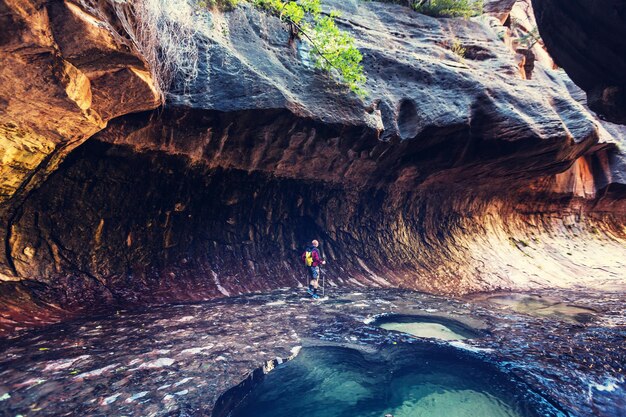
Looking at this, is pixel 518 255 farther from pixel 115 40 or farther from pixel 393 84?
pixel 115 40

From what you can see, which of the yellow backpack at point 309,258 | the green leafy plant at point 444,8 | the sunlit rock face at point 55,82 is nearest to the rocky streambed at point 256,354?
the yellow backpack at point 309,258

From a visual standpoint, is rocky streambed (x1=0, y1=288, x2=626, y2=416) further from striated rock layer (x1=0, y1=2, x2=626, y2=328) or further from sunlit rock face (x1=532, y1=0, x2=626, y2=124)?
sunlit rock face (x1=532, y1=0, x2=626, y2=124)

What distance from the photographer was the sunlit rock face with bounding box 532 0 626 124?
6543mm

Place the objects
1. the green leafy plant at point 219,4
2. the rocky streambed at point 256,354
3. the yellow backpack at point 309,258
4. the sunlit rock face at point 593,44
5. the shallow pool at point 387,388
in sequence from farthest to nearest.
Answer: the yellow backpack at point 309,258
the green leafy plant at point 219,4
the sunlit rock face at point 593,44
the shallow pool at point 387,388
the rocky streambed at point 256,354

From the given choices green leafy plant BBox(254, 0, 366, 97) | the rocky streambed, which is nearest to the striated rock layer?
green leafy plant BBox(254, 0, 366, 97)

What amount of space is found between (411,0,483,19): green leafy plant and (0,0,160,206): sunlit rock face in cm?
1181

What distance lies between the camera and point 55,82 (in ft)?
15.1

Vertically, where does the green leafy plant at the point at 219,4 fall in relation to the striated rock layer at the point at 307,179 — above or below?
above

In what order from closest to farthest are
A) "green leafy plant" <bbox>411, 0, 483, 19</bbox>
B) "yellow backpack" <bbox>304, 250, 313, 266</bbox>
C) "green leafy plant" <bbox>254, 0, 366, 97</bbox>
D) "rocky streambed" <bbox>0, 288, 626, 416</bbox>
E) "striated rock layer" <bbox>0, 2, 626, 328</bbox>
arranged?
"rocky streambed" <bbox>0, 288, 626, 416</bbox>, "striated rock layer" <bbox>0, 2, 626, 328</bbox>, "green leafy plant" <bbox>254, 0, 366, 97</bbox>, "yellow backpack" <bbox>304, 250, 313, 266</bbox>, "green leafy plant" <bbox>411, 0, 483, 19</bbox>

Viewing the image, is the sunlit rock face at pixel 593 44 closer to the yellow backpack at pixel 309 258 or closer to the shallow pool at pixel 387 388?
the shallow pool at pixel 387 388

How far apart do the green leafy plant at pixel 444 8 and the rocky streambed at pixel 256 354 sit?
37.9ft

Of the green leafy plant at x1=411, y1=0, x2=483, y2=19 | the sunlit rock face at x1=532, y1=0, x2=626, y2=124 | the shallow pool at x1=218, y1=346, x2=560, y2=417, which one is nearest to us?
the shallow pool at x1=218, y1=346, x2=560, y2=417

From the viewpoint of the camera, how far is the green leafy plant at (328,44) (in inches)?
338

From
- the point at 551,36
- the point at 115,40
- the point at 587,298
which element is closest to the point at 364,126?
the point at 551,36
